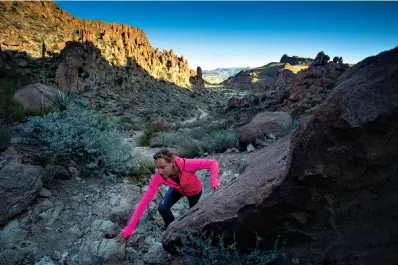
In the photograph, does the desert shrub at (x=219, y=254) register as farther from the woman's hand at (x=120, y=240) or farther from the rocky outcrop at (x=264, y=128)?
the rocky outcrop at (x=264, y=128)

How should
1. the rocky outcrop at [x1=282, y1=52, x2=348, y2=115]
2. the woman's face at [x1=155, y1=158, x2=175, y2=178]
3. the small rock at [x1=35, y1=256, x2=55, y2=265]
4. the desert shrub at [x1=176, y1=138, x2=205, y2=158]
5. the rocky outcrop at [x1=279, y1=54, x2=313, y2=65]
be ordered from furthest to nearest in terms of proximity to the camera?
the rocky outcrop at [x1=279, y1=54, x2=313, y2=65]
the rocky outcrop at [x1=282, y1=52, x2=348, y2=115]
the desert shrub at [x1=176, y1=138, x2=205, y2=158]
the woman's face at [x1=155, y1=158, x2=175, y2=178]
the small rock at [x1=35, y1=256, x2=55, y2=265]

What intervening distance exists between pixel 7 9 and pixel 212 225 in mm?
39606

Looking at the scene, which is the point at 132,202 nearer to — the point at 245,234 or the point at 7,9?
the point at 245,234

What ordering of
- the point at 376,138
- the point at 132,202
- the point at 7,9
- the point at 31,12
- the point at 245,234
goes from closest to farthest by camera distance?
the point at 376,138 → the point at 245,234 → the point at 132,202 → the point at 7,9 → the point at 31,12

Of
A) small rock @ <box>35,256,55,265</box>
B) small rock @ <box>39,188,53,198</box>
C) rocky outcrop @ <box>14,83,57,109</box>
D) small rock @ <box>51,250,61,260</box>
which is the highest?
rocky outcrop @ <box>14,83,57,109</box>

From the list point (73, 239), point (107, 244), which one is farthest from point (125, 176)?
point (107, 244)

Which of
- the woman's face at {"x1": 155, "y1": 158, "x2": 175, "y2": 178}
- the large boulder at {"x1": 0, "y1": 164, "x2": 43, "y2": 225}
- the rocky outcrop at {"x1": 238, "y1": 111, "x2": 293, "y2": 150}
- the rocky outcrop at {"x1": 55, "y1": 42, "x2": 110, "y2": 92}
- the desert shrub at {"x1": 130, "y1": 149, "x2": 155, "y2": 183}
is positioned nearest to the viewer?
the woman's face at {"x1": 155, "y1": 158, "x2": 175, "y2": 178}

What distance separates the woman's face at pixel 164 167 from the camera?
3264mm

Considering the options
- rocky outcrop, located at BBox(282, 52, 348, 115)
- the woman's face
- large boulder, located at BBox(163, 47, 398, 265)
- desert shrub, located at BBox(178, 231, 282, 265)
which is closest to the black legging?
the woman's face

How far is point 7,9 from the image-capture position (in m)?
30.3

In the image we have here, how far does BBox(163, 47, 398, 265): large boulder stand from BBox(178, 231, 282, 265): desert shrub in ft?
0.53

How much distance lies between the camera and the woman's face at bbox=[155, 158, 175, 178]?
326 centimetres

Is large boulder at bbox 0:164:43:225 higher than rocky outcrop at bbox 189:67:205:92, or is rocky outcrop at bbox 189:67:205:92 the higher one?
rocky outcrop at bbox 189:67:205:92

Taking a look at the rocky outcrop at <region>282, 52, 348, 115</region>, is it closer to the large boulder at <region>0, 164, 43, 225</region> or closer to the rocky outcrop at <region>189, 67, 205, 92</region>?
the large boulder at <region>0, 164, 43, 225</region>
